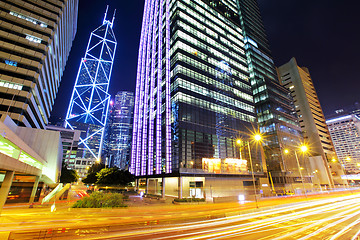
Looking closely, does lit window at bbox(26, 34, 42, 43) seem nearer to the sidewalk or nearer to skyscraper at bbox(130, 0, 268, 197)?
skyscraper at bbox(130, 0, 268, 197)

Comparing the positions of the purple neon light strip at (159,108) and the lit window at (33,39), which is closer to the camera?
the purple neon light strip at (159,108)

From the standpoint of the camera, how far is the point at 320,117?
109938 mm

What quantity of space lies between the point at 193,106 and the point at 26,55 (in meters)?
56.1

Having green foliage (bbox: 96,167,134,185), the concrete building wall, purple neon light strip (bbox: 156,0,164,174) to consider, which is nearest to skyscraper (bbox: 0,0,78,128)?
the concrete building wall

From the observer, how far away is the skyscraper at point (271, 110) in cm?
6650

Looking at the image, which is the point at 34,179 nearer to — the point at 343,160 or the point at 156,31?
the point at 156,31

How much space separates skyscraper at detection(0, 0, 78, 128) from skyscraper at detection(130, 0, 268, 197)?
1340 inches

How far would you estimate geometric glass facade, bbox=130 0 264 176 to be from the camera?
149ft

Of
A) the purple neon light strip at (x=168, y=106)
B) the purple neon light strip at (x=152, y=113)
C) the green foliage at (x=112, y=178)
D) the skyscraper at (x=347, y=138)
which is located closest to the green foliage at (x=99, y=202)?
the purple neon light strip at (x=168, y=106)

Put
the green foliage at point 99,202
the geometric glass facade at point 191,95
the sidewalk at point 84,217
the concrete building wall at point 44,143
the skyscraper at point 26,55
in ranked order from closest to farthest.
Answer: the sidewalk at point 84,217
the green foliage at point 99,202
the concrete building wall at point 44,143
the geometric glass facade at point 191,95
the skyscraper at point 26,55

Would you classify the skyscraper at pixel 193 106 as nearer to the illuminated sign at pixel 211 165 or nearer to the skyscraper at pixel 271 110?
the illuminated sign at pixel 211 165

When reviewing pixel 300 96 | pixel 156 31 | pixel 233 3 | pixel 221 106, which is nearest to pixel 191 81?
pixel 221 106

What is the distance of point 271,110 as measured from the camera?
73062 millimetres

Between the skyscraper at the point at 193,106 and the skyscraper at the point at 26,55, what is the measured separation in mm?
34028
